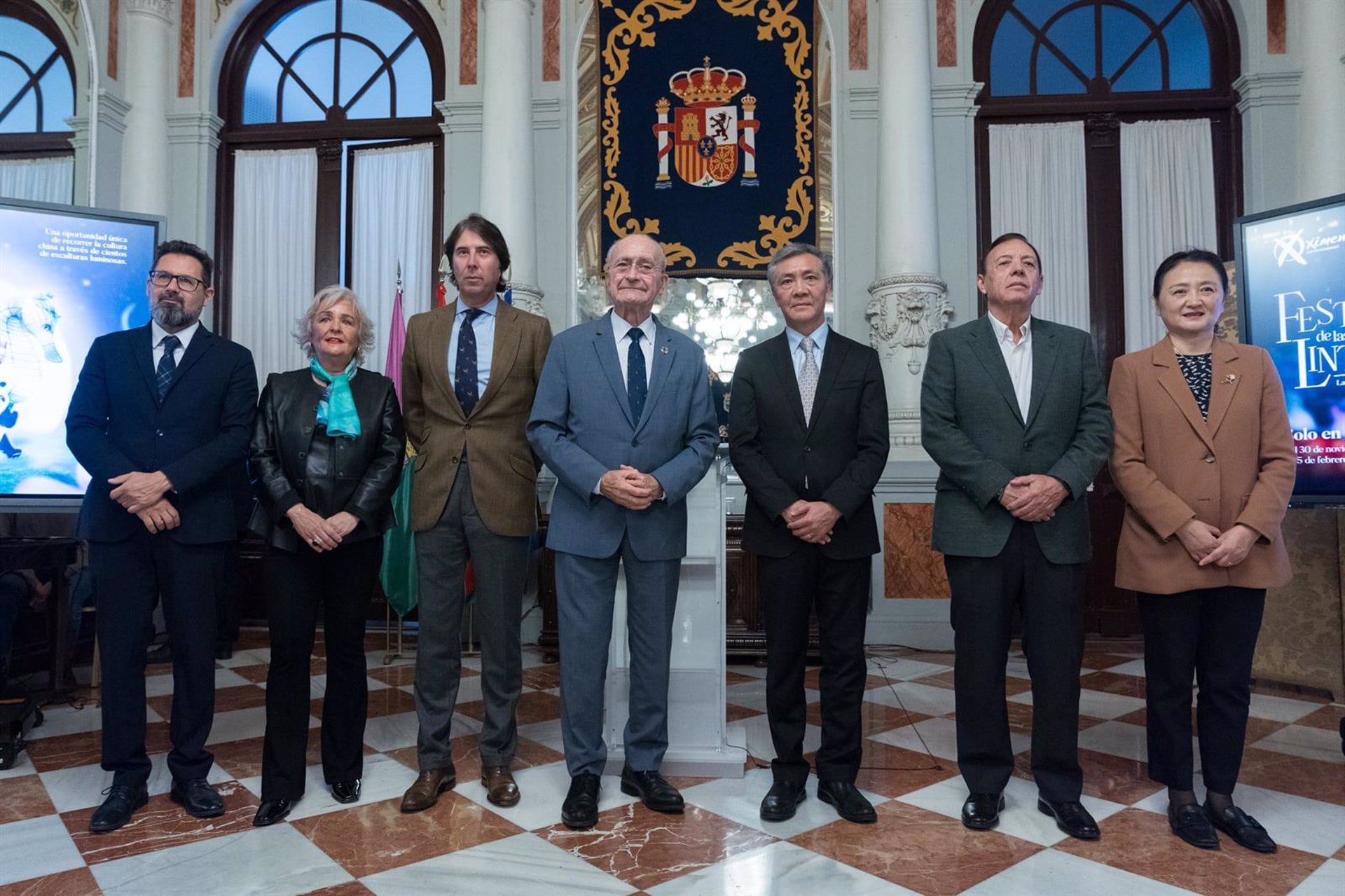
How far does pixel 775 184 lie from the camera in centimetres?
552

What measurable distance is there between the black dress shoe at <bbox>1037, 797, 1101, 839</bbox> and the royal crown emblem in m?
4.16

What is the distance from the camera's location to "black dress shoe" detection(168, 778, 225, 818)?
7.68 ft

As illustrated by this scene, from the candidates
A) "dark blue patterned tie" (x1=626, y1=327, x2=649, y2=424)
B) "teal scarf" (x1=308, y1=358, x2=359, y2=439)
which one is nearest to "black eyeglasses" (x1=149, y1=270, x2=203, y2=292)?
"teal scarf" (x1=308, y1=358, x2=359, y2=439)

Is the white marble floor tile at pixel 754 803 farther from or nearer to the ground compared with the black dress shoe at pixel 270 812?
nearer to the ground

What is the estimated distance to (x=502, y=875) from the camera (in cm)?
199

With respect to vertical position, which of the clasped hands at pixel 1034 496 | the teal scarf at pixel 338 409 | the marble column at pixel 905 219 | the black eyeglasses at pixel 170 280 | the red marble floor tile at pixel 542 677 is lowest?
the red marble floor tile at pixel 542 677

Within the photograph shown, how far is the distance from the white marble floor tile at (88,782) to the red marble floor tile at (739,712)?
174 centimetres

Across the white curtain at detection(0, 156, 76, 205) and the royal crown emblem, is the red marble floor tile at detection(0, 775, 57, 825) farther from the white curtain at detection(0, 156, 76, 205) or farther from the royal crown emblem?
the white curtain at detection(0, 156, 76, 205)

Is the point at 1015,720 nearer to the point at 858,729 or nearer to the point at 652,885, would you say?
the point at 858,729

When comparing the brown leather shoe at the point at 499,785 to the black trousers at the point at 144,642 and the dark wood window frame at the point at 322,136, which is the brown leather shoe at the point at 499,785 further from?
the dark wood window frame at the point at 322,136

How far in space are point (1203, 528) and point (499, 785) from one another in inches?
77.2

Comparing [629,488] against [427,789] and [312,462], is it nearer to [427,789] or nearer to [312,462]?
[312,462]

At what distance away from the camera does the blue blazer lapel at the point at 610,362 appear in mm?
2453

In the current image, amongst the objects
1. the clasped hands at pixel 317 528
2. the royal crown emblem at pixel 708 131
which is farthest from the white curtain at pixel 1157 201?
the clasped hands at pixel 317 528
